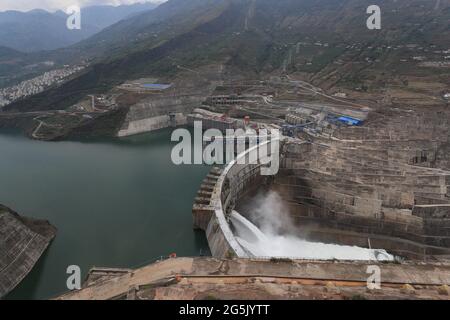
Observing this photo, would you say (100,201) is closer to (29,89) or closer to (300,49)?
(29,89)

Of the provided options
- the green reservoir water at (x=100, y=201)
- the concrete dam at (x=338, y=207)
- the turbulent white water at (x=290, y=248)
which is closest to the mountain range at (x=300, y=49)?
the green reservoir water at (x=100, y=201)

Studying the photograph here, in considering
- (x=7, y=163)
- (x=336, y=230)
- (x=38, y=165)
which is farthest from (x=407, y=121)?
(x=7, y=163)

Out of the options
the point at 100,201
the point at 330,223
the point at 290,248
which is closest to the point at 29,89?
the point at 100,201

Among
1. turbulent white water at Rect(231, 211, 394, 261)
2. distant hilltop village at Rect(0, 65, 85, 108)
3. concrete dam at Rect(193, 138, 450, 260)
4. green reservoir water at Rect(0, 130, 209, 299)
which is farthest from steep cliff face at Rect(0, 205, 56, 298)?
distant hilltop village at Rect(0, 65, 85, 108)

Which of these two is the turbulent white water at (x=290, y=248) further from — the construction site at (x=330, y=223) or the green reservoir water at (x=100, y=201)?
the green reservoir water at (x=100, y=201)

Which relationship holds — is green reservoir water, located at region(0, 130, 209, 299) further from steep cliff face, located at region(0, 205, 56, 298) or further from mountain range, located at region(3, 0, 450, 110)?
mountain range, located at region(3, 0, 450, 110)

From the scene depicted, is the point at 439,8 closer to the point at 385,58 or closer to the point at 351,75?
the point at 385,58
